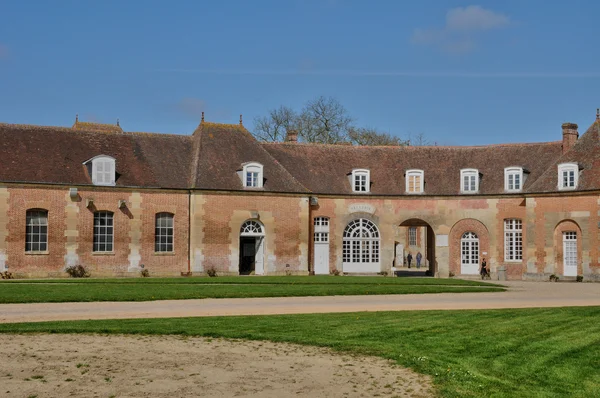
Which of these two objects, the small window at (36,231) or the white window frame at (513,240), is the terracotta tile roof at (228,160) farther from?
the white window frame at (513,240)

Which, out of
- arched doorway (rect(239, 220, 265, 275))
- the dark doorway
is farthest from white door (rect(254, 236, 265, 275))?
the dark doorway

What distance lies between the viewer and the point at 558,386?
906cm

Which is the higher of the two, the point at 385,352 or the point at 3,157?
the point at 3,157

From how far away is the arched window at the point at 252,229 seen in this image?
116 ft

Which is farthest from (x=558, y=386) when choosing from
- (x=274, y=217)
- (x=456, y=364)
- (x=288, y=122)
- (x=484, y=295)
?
(x=288, y=122)

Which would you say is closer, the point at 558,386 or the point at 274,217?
the point at 558,386

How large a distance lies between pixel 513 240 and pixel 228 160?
1393 cm

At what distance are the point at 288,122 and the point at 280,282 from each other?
103 feet

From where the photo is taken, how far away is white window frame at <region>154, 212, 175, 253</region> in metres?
34.1

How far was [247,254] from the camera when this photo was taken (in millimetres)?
36188

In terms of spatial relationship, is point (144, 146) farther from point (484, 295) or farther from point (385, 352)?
point (385, 352)

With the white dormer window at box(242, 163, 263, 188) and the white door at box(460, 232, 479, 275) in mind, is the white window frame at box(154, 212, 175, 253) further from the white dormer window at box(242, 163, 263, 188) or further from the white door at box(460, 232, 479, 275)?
the white door at box(460, 232, 479, 275)

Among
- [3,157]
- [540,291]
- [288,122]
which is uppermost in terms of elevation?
[288,122]

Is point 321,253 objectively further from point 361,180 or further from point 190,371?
point 190,371
